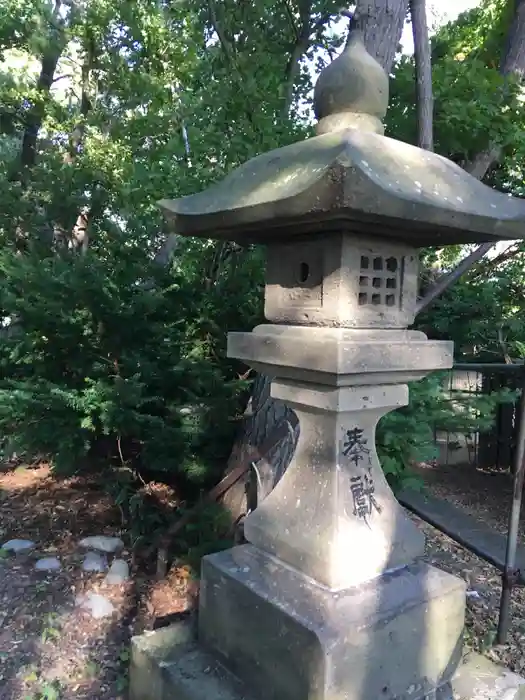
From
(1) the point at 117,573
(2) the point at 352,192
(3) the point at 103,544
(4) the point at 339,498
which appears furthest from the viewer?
(3) the point at 103,544

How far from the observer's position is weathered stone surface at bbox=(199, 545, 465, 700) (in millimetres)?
1668

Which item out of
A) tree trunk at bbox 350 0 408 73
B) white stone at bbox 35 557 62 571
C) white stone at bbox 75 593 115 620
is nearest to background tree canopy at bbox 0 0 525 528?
tree trunk at bbox 350 0 408 73

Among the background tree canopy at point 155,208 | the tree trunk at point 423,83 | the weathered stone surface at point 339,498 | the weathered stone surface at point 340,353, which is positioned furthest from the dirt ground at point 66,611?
the tree trunk at point 423,83

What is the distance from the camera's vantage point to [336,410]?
5.87 feet

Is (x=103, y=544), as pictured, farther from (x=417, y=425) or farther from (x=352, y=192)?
(x=352, y=192)

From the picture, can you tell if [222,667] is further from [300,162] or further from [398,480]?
[300,162]

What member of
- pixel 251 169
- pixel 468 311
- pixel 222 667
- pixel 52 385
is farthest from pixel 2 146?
pixel 222 667

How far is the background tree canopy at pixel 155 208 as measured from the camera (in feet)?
10.9

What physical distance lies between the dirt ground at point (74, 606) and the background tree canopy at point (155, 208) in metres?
0.61

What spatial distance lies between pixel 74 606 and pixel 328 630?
1938 millimetres

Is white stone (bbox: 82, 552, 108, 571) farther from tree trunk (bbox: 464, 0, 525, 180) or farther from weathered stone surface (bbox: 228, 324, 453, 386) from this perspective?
tree trunk (bbox: 464, 0, 525, 180)

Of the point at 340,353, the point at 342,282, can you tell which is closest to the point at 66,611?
the point at 340,353

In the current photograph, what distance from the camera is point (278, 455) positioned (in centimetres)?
303

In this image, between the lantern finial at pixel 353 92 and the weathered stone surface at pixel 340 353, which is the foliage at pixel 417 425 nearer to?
the weathered stone surface at pixel 340 353
